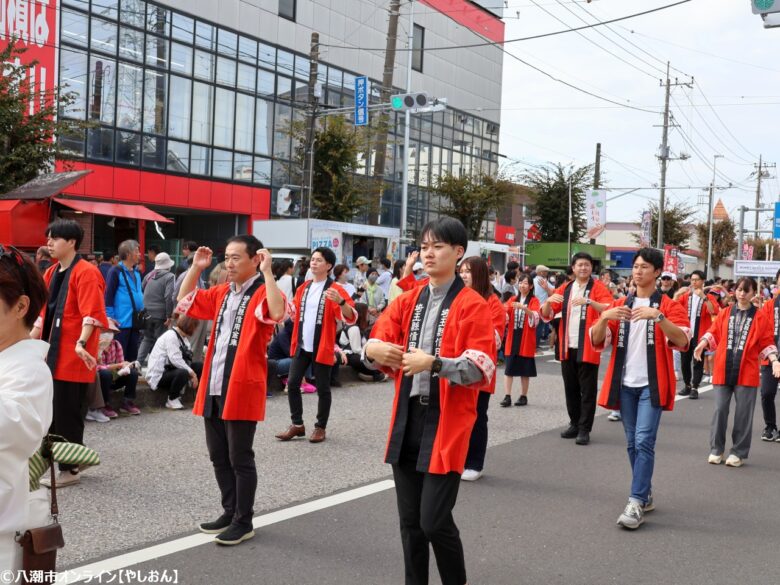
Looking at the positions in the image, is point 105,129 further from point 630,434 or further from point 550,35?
point 630,434

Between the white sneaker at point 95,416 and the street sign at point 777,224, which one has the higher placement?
the street sign at point 777,224

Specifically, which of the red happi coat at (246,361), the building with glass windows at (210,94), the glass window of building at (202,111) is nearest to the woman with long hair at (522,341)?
the red happi coat at (246,361)

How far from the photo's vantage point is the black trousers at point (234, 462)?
4871 mm

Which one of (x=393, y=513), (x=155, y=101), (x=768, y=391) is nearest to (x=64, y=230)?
(x=393, y=513)

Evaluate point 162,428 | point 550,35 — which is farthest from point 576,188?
point 162,428

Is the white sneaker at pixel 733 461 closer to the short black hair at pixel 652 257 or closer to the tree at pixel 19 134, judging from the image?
the short black hair at pixel 652 257

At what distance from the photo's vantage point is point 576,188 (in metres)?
43.2

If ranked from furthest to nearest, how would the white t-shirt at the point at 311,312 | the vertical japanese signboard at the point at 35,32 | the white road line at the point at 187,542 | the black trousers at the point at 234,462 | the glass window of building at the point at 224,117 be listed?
the glass window of building at the point at 224,117, the vertical japanese signboard at the point at 35,32, the white t-shirt at the point at 311,312, the black trousers at the point at 234,462, the white road line at the point at 187,542

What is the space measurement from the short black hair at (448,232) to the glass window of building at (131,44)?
2243cm

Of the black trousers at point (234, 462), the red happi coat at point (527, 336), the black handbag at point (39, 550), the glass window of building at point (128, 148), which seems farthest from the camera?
the glass window of building at point (128, 148)

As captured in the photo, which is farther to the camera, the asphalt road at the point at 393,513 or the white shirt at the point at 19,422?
the asphalt road at the point at 393,513

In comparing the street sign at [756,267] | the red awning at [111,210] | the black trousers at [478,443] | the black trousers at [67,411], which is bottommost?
the black trousers at [478,443]

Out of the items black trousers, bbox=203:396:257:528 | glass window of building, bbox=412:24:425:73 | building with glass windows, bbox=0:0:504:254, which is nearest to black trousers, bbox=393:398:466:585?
black trousers, bbox=203:396:257:528

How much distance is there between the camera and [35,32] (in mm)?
21000
